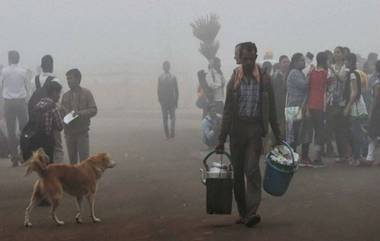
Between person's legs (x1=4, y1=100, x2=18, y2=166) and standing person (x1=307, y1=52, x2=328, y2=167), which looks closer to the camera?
standing person (x1=307, y1=52, x2=328, y2=167)

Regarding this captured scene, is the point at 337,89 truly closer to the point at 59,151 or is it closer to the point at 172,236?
the point at 59,151

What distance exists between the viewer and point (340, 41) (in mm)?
53719

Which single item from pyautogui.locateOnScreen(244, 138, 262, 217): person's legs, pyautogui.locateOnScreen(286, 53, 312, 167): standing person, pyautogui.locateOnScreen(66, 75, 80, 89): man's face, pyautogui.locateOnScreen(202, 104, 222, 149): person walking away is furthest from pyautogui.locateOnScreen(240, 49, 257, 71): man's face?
pyautogui.locateOnScreen(202, 104, 222, 149): person walking away

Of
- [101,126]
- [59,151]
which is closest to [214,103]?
[59,151]

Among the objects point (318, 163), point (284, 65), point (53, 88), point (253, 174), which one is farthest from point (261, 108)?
point (284, 65)

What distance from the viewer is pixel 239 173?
7.67 meters

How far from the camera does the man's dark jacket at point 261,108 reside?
751 centimetres

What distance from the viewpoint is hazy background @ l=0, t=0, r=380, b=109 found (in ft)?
177

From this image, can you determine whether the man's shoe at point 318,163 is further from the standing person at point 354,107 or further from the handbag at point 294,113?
the handbag at point 294,113

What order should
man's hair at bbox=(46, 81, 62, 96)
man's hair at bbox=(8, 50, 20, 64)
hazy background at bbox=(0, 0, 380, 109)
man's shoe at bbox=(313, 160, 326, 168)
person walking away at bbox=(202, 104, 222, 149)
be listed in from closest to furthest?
man's hair at bbox=(46, 81, 62, 96) < man's shoe at bbox=(313, 160, 326, 168) < man's hair at bbox=(8, 50, 20, 64) < person walking away at bbox=(202, 104, 222, 149) < hazy background at bbox=(0, 0, 380, 109)

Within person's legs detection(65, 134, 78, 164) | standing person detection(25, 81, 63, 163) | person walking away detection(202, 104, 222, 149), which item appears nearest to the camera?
standing person detection(25, 81, 63, 163)

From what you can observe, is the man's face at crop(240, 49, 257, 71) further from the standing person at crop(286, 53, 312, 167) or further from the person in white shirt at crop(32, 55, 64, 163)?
the standing person at crop(286, 53, 312, 167)

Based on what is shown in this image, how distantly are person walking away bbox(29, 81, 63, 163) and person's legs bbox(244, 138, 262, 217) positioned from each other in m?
2.77

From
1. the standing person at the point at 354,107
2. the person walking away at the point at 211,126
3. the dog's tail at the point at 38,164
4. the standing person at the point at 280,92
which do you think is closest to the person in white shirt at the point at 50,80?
the dog's tail at the point at 38,164
